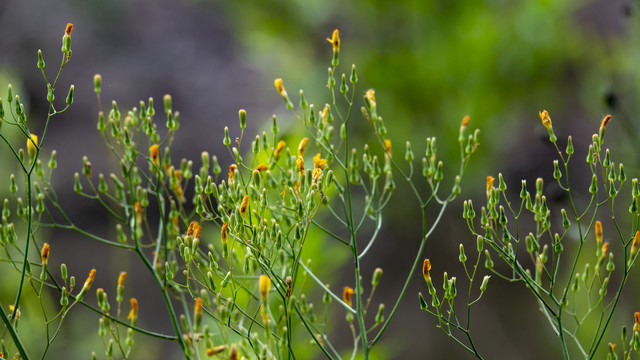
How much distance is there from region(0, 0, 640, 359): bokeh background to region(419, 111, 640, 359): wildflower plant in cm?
11

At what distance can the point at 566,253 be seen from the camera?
2.36 meters

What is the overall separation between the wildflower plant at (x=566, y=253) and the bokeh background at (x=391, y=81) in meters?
0.11

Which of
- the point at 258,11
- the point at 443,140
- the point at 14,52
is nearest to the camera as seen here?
the point at 443,140

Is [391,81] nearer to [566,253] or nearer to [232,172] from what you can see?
[566,253]

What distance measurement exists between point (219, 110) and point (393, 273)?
97 centimetres

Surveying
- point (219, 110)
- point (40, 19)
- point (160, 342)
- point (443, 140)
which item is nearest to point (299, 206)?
point (443, 140)

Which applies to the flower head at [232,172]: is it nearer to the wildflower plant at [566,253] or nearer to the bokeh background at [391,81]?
the wildflower plant at [566,253]

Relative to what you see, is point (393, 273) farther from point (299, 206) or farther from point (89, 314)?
point (299, 206)

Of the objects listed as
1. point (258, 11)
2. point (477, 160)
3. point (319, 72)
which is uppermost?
point (258, 11)

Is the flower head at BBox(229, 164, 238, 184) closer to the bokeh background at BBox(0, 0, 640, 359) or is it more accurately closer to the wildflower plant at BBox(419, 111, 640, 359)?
the wildflower plant at BBox(419, 111, 640, 359)

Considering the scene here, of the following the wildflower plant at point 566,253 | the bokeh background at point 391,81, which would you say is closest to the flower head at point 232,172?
the wildflower plant at point 566,253

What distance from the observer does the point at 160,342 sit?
2369 millimetres

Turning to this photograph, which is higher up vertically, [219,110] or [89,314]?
[219,110]

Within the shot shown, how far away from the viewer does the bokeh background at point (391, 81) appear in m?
1.92
